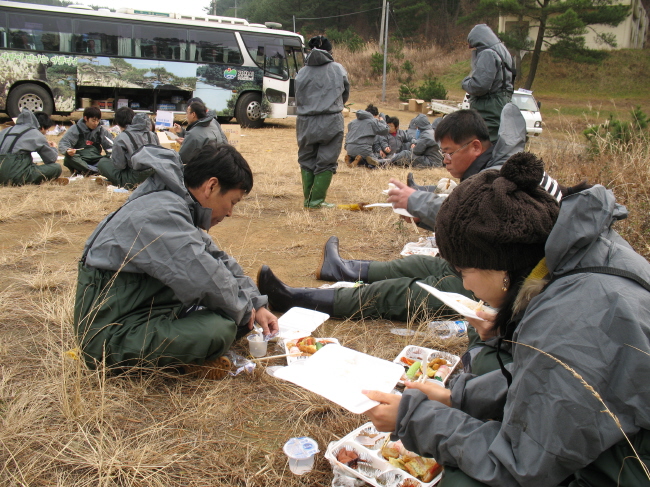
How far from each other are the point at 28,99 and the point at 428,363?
44.9ft

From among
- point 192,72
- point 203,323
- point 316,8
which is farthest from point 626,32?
point 203,323

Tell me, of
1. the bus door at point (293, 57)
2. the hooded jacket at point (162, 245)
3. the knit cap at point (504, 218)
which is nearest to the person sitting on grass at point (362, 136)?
the bus door at point (293, 57)

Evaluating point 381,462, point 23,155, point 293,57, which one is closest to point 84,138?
point 23,155

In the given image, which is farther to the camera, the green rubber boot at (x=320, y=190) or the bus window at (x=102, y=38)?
the bus window at (x=102, y=38)

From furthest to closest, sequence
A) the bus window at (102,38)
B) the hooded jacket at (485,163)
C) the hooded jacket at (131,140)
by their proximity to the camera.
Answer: the bus window at (102,38)
the hooded jacket at (131,140)
the hooded jacket at (485,163)

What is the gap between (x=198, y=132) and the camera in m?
6.34

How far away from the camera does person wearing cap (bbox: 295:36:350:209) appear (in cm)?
607

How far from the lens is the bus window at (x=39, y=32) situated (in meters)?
12.8

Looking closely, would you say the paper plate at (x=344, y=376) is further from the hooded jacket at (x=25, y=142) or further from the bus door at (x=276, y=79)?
the bus door at (x=276, y=79)

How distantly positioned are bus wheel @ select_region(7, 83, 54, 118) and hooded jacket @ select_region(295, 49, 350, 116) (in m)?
9.80

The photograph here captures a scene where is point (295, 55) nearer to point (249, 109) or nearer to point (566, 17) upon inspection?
point (249, 109)

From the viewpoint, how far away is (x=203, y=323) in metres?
2.51

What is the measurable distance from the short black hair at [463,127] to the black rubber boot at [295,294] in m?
1.23

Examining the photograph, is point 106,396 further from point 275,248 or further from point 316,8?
point 316,8
